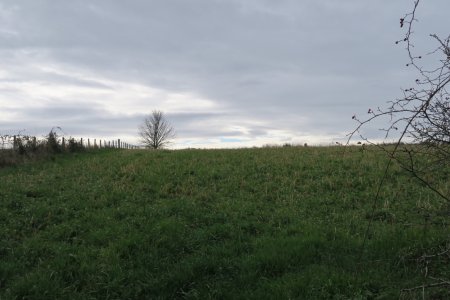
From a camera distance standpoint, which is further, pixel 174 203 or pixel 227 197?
pixel 227 197

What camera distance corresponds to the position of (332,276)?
567 cm

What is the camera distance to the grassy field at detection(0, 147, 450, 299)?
5902mm

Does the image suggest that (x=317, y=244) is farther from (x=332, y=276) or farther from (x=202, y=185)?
(x=202, y=185)

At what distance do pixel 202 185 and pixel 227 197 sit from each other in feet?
5.60

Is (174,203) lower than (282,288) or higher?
higher

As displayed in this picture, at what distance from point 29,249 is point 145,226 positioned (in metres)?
2.05

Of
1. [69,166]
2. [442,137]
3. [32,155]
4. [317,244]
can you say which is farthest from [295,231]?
[32,155]

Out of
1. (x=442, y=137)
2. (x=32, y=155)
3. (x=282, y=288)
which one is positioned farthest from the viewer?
(x=32, y=155)

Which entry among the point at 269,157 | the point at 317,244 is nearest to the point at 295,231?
the point at 317,244

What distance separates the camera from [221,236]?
7.96 m

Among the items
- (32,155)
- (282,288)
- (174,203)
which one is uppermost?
(32,155)

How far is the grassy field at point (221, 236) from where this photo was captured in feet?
19.4

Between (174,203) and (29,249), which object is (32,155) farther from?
(29,249)

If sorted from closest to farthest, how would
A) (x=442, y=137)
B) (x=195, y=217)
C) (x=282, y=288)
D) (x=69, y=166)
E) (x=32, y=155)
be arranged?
(x=442, y=137)
(x=282, y=288)
(x=195, y=217)
(x=69, y=166)
(x=32, y=155)
